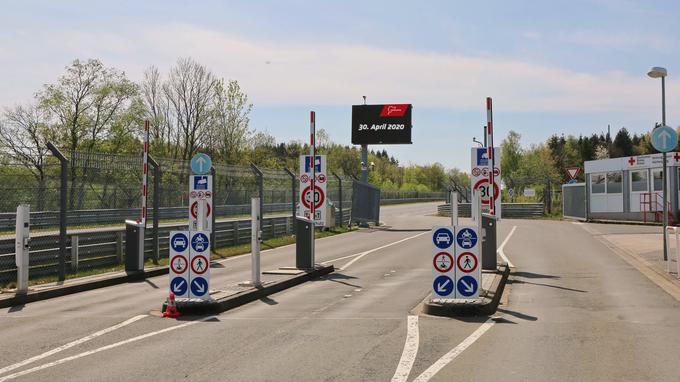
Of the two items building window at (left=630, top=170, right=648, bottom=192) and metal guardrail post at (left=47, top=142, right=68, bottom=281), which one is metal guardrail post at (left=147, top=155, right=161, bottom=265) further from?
building window at (left=630, top=170, right=648, bottom=192)

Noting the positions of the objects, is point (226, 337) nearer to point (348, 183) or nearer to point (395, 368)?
point (395, 368)

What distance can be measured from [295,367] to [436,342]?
195 centimetres

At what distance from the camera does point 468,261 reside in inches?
377

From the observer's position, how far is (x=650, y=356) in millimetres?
6824

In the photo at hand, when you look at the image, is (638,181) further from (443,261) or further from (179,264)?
(179,264)

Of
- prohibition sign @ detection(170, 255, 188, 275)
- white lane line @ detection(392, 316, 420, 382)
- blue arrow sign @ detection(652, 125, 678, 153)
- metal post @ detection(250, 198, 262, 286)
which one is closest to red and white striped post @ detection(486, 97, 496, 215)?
Result: metal post @ detection(250, 198, 262, 286)

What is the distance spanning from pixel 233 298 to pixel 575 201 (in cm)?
3445

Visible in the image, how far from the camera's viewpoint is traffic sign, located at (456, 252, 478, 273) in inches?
377

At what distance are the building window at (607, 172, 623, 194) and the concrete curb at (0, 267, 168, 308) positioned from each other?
90.2ft

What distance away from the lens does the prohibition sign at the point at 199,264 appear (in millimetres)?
9859

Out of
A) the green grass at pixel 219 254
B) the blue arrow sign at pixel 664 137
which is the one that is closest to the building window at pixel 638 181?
the green grass at pixel 219 254

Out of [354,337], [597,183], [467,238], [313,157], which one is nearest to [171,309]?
[354,337]

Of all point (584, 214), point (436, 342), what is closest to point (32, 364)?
point (436, 342)

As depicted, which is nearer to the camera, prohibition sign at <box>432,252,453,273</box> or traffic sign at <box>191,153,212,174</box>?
prohibition sign at <box>432,252,453,273</box>
